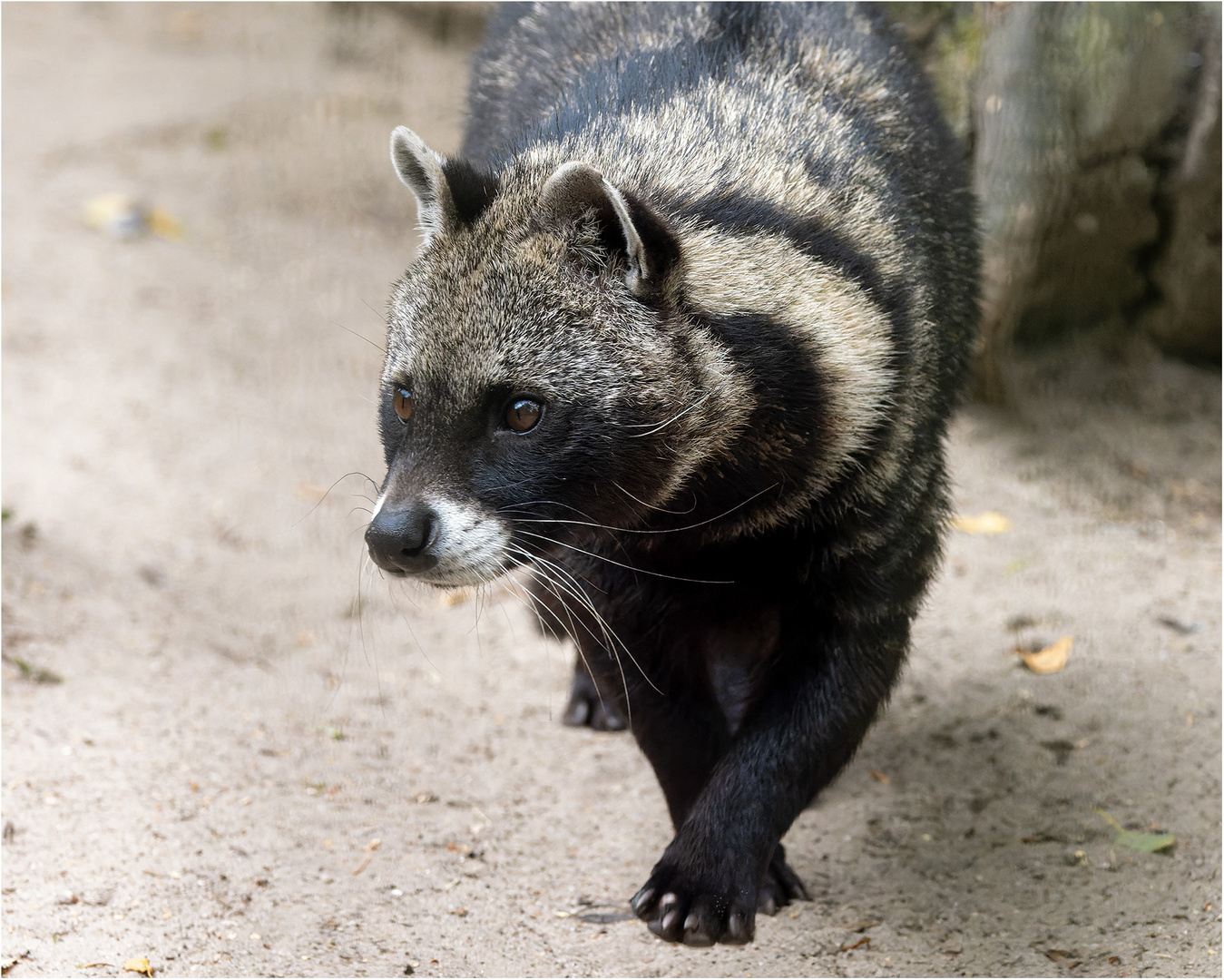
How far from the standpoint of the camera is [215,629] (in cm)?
597

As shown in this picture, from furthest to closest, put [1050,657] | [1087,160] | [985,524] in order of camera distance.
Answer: [1087,160] < [985,524] < [1050,657]

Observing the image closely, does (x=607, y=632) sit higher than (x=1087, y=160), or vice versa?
(x=1087, y=160)

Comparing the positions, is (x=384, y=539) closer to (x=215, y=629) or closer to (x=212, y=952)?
(x=212, y=952)

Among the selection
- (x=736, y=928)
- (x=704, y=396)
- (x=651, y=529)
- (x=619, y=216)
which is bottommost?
(x=736, y=928)

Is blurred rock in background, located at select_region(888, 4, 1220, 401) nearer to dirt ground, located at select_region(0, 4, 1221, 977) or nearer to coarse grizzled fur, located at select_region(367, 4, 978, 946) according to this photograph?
dirt ground, located at select_region(0, 4, 1221, 977)

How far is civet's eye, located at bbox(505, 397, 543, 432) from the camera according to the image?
10.7 feet

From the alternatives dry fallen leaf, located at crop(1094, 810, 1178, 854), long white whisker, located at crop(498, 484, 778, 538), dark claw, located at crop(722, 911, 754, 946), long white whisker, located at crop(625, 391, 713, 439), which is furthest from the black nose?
dry fallen leaf, located at crop(1094, 810, 1178, 854)

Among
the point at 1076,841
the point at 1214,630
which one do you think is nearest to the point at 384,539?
the point at 1076,841

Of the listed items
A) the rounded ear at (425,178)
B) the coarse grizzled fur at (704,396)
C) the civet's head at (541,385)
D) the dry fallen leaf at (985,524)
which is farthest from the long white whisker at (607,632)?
the dry fallen leaf at (985,524)

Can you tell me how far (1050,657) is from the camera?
577 centimetres

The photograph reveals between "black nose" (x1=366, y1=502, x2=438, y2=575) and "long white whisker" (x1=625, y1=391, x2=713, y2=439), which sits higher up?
"long white whisker" (x1=625, y1=391, x2=713, y2=439)

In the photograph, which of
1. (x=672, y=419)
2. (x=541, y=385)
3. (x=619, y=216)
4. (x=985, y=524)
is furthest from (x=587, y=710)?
(x=619, y=216)

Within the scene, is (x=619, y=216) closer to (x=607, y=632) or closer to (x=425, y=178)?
(x=425, y=178)

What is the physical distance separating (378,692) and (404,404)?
2.66 metres
